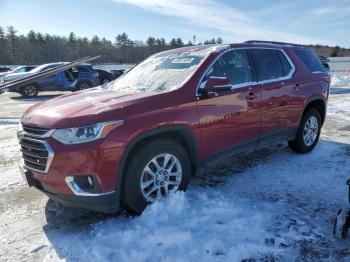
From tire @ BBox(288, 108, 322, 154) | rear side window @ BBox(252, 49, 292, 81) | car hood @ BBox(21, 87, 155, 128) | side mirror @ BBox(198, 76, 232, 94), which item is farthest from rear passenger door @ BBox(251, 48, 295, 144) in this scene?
car hood @ BBox(21, 87, 155, 128)

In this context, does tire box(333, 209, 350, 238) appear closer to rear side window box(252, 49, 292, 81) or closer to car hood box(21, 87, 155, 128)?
rear side window box(252, 49, 292, 81)

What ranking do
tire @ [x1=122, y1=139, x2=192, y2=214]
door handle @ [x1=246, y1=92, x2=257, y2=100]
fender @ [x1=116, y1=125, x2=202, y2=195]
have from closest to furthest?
fender @ [x1=116, y1=125, x2=202, y2=195] → tire @ [x1=122, y1=139, x2=192, y2=214] → door handle @ [x1=246, y1=92, x2=257, y2=100]

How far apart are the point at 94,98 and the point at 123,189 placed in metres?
1.12

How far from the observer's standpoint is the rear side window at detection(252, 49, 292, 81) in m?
4.88

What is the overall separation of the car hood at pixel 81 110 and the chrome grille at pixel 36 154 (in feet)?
0.57

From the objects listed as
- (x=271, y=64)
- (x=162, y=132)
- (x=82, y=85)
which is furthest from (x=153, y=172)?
(x=82, y=85)

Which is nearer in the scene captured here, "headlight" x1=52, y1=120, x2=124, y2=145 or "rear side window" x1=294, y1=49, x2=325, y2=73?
"headlight" x1=52, y1=120, x2=124, y2=145

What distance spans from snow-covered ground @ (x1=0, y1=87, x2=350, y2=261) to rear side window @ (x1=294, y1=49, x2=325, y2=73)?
1771 millimetres

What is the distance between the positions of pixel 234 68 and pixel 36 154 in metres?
2.61

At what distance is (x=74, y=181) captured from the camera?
3248 mm

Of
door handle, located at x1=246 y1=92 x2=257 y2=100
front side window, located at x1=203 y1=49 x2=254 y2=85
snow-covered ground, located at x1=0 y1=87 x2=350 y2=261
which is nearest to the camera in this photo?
snow-covered ground, located at x1=0 y1=87 x2=350 y2=261

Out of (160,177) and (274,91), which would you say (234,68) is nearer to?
(274,91)

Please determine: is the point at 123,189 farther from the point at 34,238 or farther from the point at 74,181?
the point at 34,238

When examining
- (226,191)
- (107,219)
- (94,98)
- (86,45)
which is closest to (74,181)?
(107,219)
